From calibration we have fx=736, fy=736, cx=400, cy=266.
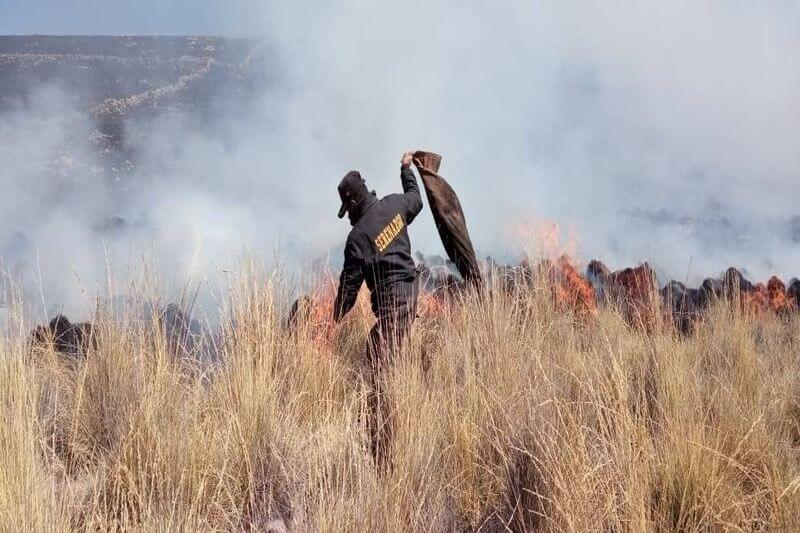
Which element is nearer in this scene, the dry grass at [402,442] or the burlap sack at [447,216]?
the dry grass at [402,442]

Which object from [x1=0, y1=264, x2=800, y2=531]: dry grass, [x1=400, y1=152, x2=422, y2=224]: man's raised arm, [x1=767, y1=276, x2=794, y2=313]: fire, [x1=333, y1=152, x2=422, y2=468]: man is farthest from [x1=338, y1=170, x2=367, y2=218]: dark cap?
[x1=767, y1=276, x2=794, y2=313]: fire

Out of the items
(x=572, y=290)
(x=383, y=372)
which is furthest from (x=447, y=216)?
(x=572, y=290)

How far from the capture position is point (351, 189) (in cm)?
517

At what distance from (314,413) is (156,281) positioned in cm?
131

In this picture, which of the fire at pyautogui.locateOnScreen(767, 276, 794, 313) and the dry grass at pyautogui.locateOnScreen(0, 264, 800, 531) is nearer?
the dry grass at pyautogui.locateOnScreen(0, 264, 800, 531)

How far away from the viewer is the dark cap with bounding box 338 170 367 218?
517 centimetres

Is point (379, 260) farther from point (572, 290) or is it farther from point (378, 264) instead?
point (572, 290)

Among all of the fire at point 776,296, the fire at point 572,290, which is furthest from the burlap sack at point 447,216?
the fire at point 776,296

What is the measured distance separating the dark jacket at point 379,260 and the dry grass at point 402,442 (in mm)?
309

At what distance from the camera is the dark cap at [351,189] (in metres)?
5.17

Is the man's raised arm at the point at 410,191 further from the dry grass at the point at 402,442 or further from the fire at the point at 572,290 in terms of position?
the fire at the point at 572,290

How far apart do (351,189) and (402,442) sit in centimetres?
221

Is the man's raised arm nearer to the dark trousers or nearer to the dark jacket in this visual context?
the dark jacket

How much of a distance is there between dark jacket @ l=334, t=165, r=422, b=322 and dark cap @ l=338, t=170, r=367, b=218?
70 mm
